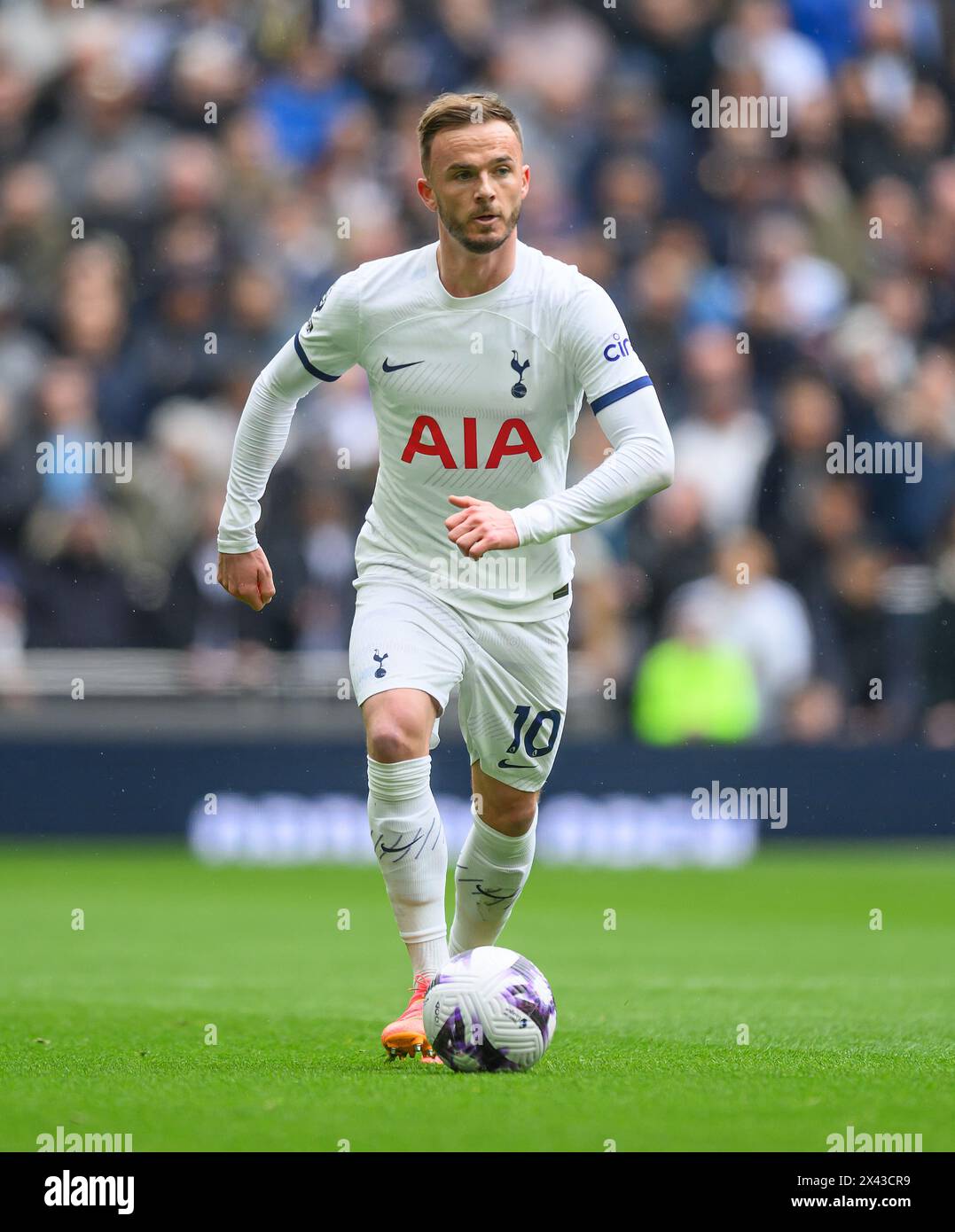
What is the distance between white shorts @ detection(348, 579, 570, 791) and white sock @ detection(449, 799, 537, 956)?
8.6 inches

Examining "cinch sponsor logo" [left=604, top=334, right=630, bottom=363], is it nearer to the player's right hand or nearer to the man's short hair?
the man's short hair

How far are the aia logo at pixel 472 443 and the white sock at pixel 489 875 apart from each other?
117 centimetres

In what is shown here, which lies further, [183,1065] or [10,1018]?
[10,1018]

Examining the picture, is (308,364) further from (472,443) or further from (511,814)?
(511,814)

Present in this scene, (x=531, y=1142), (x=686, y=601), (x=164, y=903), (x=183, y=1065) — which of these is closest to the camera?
(x=531, y=1142)

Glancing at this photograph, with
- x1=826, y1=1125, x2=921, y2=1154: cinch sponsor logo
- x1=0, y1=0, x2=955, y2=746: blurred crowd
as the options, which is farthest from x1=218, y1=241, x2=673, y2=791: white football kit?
x1=0, y1=0, x2=955, y2=746: blurred crowd

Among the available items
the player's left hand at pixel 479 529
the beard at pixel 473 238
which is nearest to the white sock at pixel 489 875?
the player's left hand at pixel 479 529

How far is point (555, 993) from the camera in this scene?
8.81 meters

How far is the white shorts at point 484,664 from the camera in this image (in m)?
6.75

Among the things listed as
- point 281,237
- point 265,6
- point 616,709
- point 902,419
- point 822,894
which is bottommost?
point 822,894

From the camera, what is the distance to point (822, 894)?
13.1 metres

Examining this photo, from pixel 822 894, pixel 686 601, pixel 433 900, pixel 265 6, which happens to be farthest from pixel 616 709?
pixel 433 900

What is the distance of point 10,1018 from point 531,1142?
10.5 ft
